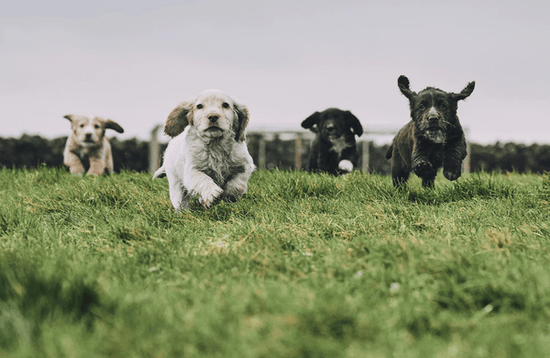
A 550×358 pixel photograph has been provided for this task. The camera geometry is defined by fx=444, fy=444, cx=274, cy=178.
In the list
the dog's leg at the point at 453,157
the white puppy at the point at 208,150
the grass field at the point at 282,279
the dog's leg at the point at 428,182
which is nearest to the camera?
the grass field at the point at 282,279

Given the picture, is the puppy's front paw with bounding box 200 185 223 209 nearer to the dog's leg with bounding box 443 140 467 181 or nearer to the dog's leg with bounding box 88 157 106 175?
the dog's leg with bounding box 443 140 467 181

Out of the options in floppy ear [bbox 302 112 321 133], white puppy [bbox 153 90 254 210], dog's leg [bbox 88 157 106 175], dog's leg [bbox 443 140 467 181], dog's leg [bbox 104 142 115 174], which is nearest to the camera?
white puppy [bbox 153 90 254 210]

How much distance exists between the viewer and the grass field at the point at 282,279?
1772 mm

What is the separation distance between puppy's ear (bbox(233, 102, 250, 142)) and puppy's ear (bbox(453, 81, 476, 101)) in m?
2.10

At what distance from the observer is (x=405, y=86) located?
15.8ft

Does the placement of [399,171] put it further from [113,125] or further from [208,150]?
[113,125]

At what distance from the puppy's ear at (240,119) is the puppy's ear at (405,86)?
1737 mm

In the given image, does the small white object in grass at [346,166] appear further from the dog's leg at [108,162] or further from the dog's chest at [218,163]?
the dog's leg at [108,162]

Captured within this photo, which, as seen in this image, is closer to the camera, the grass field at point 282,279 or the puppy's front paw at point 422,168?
the grass field at point 282,279

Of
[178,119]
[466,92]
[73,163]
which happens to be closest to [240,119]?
[178,119]

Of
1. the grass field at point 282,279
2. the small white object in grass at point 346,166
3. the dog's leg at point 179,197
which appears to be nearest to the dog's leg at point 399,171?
the grass field at point 282,279

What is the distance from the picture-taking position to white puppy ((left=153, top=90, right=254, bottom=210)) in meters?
3.91

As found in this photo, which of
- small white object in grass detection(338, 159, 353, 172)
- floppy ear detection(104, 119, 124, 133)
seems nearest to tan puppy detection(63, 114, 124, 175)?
floppy ear detection(104, 119, 124, 133)

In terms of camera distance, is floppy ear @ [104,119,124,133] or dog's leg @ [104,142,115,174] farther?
dog's leg @ [104,142,115,174]
